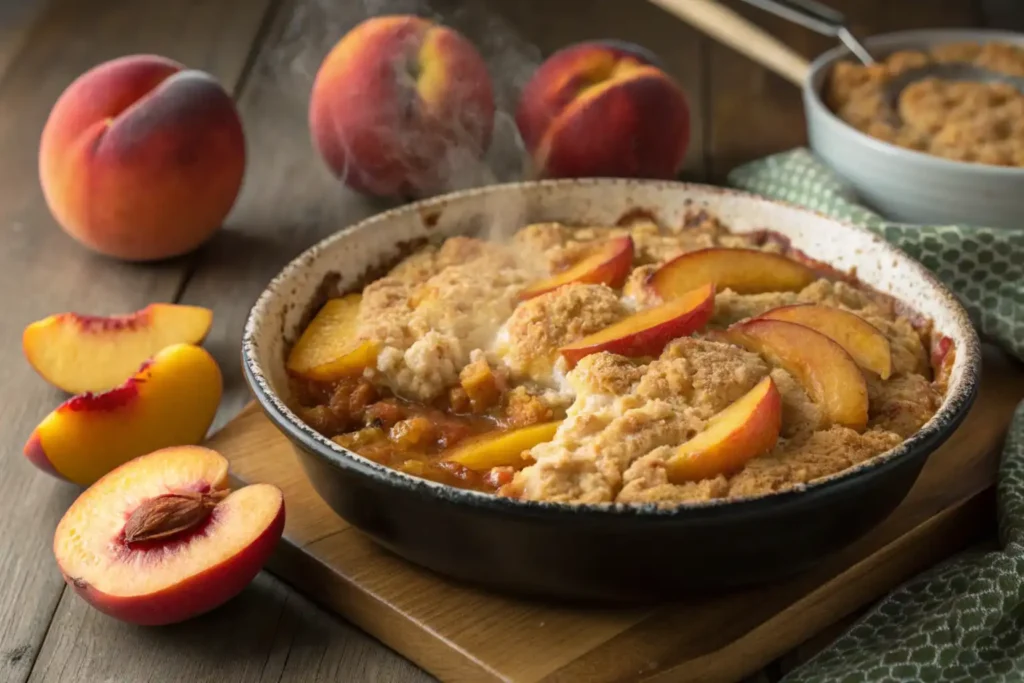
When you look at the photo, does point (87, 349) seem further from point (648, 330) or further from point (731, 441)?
point (731, 441)

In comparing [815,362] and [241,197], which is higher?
[815,362]

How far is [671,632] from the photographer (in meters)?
1.60

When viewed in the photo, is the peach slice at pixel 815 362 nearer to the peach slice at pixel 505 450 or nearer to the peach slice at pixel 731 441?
the peach slice at pixel 731 441

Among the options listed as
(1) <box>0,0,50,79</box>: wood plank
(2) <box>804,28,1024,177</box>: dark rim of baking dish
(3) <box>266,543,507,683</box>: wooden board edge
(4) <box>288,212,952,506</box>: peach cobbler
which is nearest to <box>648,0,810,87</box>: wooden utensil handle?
(2) <box>804,28,1024,177</box>: dark rim of baking dish

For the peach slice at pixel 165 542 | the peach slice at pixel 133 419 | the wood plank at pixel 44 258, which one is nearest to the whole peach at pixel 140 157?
the wood plank at pixel 44 258

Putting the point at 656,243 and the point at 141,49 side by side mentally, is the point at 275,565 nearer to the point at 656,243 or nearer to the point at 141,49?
the point at 656,243

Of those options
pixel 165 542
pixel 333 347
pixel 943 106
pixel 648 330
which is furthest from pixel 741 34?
pixel 165 542

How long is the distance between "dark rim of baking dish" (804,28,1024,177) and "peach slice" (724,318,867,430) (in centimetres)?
80

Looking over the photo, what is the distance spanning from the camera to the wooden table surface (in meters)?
1.65

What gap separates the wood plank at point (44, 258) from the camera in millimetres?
1792

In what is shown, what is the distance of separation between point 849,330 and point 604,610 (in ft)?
1.88

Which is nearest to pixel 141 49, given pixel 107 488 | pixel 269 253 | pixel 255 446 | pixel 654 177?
pixel 269 253

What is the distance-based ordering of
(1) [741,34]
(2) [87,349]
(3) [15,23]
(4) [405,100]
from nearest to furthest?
(2) [87,349] < (4) [405,100] < (1) [741,34] < (3) [15,23]

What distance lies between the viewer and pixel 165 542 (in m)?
1.61
